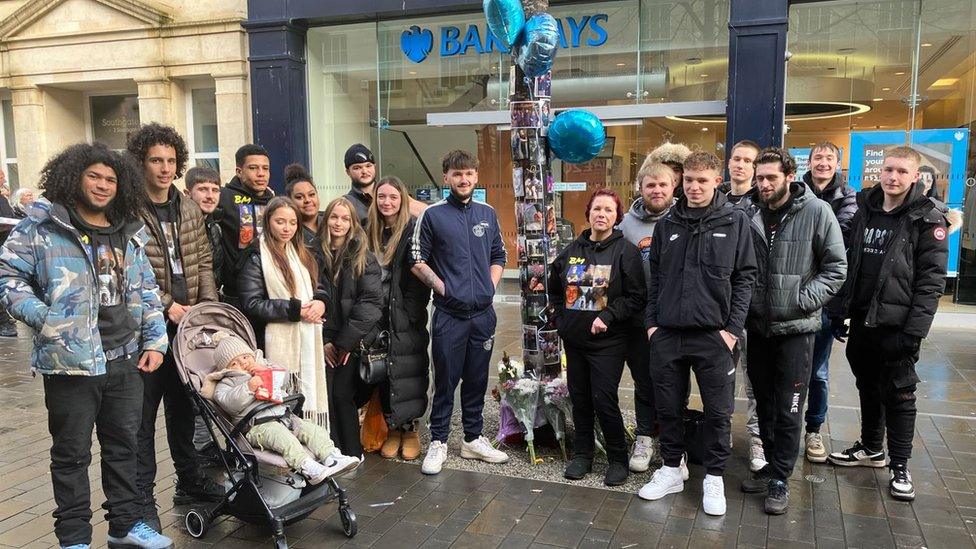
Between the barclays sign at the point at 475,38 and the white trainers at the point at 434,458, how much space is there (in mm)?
7046

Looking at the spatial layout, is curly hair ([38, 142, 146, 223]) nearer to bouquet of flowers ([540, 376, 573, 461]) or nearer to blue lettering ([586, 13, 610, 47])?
bouquet of flowers ([540, 376, 573, 461])

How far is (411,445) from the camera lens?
16.3 ft

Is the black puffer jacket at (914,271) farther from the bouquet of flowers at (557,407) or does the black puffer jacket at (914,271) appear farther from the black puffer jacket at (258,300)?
the black puffer jacket at (258,300)

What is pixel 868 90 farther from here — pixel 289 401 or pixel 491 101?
pixel 289 401

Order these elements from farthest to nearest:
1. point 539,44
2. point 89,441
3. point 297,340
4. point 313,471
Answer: point 539,44 < point 297,340 < point 313,471 < point 89,441

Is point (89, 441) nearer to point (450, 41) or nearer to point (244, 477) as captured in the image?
point (244, 477)

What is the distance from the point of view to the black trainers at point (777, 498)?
13.1ft

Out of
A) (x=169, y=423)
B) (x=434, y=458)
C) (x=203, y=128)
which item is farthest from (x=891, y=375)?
(x=203, y=128)

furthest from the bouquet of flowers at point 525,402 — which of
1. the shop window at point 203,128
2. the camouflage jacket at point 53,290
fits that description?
the shop window at point 203,128

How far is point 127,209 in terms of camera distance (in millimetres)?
3482

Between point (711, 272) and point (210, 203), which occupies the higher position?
point (210, 203)

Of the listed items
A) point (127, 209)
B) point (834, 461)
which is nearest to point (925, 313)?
point (834, 461)

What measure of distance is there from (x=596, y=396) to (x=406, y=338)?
132 centimetres

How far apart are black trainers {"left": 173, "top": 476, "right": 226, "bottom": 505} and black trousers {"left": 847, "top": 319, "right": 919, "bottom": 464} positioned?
3.93 m
